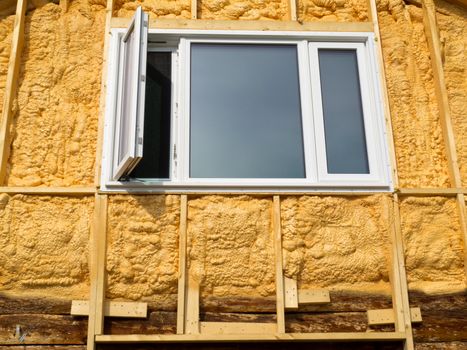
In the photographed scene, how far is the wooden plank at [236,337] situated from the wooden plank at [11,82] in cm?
177

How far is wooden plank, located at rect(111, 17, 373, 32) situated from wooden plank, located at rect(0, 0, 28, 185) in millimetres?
902

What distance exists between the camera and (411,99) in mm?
4816

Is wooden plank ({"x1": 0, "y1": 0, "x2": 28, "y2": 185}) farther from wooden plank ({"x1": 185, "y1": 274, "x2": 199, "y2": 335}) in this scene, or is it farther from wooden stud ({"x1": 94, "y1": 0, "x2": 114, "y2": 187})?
wooden plank ({"x1": 185, "y1": 274, "x2": 199, "y2": 335})

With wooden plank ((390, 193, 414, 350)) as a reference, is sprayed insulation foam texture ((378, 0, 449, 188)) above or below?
above

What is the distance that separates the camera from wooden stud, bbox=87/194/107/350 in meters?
3.91

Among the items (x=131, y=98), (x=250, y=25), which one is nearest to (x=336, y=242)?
(x=131, y=98)

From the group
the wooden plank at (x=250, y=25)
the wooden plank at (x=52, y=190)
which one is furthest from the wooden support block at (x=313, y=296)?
the wooden plank at (x=250, y=25)

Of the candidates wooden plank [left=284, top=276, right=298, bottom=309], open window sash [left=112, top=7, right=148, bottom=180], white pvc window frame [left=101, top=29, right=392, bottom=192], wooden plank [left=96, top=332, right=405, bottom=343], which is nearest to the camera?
wooden plank [left=96, top=332, right=405, bottom=343]

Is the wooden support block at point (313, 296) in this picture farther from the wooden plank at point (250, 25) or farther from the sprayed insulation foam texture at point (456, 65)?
the wooden plank at point (250, 25)

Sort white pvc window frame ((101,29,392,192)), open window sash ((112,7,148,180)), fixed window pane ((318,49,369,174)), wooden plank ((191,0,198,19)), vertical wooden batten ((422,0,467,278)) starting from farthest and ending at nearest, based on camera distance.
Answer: wooden plank ((191,0,198,19))
fixed window pane ((318,49,369,174))
vertical wooden batten ((422,0,467,278))
white pvc window frame ((101,29,392,192))
open window sash ((112,7,148,180))

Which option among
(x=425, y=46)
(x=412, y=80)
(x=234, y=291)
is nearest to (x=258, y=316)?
(x=234, y=291)

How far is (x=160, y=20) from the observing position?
482 centimetres

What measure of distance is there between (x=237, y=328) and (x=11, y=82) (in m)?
3.06

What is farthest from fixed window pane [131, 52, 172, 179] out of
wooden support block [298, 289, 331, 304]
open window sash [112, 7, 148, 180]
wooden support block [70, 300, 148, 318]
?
wooden support block [298, 289, 331, 304]
